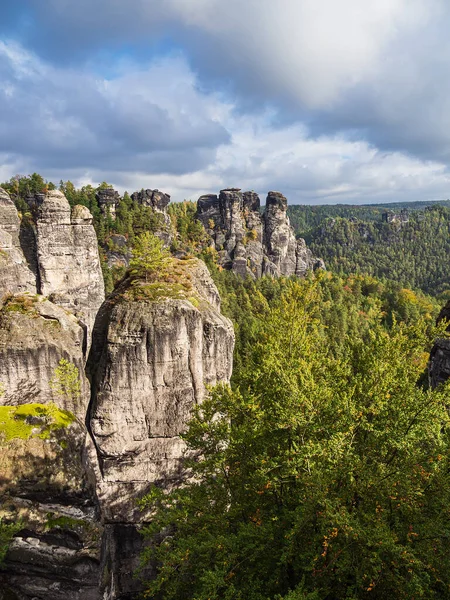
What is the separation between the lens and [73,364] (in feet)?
54.7

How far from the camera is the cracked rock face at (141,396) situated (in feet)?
58.1

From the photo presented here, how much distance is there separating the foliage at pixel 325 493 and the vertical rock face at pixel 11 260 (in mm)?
13486

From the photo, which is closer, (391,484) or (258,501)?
(391,484)

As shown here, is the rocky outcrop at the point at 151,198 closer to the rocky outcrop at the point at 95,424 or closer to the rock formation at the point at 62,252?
the rock formation at the point at 62,252

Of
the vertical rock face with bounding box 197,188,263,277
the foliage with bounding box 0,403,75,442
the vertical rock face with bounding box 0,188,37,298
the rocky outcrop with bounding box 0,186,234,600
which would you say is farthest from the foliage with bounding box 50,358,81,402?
the vertical rock face with bounding box 197,188,263,277

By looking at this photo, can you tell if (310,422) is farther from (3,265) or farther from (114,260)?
(114,260)

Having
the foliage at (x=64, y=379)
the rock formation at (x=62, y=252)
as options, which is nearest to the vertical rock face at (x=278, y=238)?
the rock formation at (x=62, y=252)

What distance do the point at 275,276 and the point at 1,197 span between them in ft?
341

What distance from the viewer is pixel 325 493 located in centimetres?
1078


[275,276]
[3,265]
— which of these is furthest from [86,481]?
[275,276]

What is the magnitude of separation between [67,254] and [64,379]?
24.6m

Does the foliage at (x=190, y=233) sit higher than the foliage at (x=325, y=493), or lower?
higher

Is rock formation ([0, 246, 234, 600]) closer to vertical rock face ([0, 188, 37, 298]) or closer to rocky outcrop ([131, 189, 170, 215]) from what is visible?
vertical rock face ([0, 188, 37, 298])

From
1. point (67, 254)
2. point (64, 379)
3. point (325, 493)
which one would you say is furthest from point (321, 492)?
point (67, 254)
